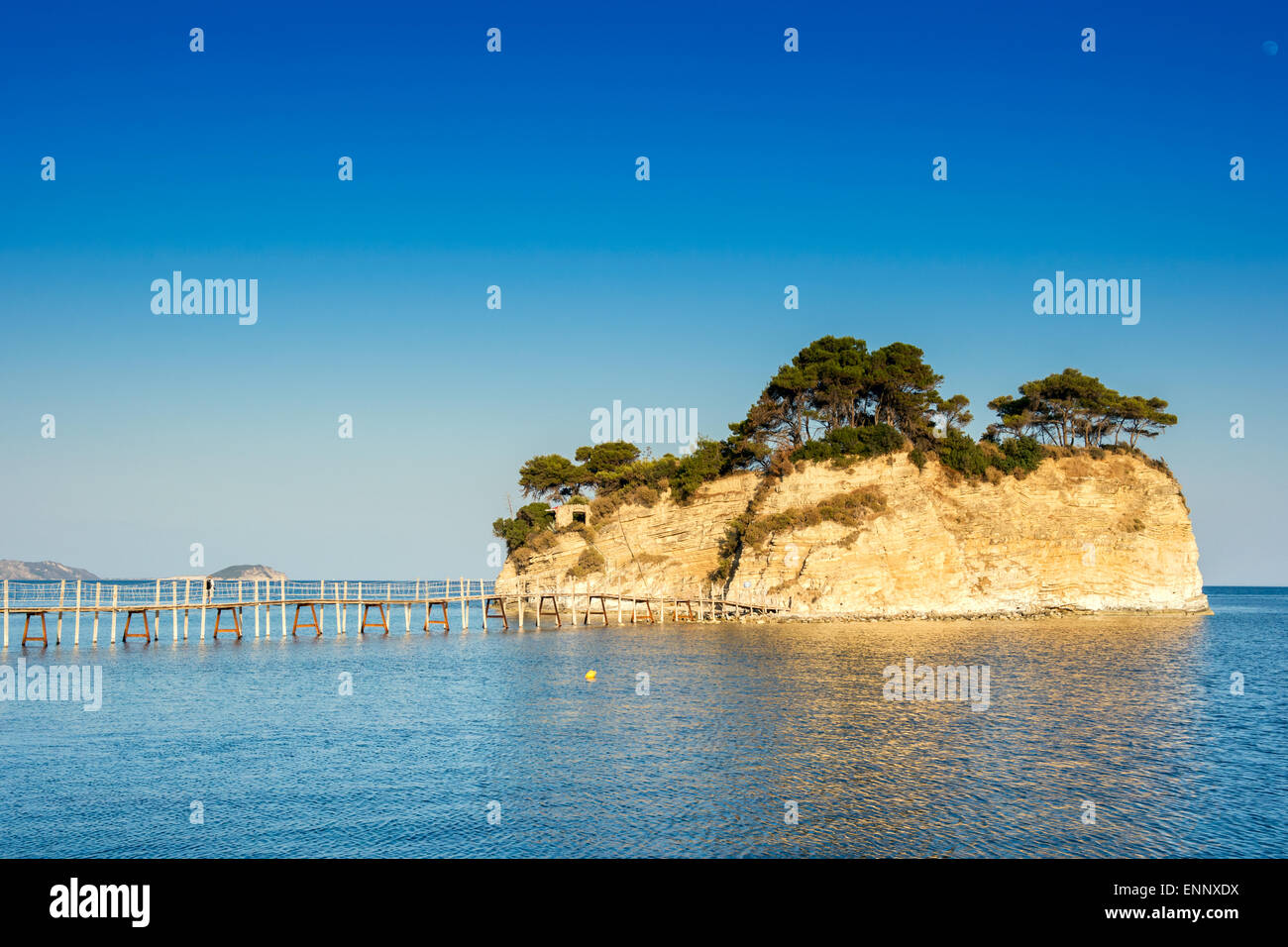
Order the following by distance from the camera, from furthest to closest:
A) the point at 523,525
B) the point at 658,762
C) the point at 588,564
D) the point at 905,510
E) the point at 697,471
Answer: the point at 523,525
the point at 588,564
the point at 697,471
the point at 905,510
the point at 658,762

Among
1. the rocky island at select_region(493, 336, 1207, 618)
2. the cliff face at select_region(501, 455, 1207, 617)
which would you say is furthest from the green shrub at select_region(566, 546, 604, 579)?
the cliff face at select_region(501, 455, 1207, 617)

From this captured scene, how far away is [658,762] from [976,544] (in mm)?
53033

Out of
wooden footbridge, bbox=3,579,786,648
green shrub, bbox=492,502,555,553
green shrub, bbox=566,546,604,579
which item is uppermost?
green shrub, bbox=492,502,555,553

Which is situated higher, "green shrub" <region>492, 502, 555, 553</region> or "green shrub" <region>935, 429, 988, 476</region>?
"green shrub" <region>935, 429, 988, 476</region>

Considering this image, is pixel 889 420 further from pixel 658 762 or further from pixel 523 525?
pixel 658 762

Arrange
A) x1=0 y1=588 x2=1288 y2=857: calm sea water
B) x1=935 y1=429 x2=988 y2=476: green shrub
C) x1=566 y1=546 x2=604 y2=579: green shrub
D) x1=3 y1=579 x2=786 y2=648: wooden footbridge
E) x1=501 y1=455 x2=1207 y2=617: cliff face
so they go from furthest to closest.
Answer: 1. x1=566 y1=546 x2=604 y2=579: green shrub
2. x1=935 y1=429 x2=988 y2=476: green shrub
3. x1=501 y1=455 x2=1207 y2=617: cliff face
4. x1=3 y1=579 x2=786 y2=648: wooden footbridge
5. x1=0 y1=588 x2=1288 y2=857: calm sea water

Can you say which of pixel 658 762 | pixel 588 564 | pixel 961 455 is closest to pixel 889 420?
pixel 961 455

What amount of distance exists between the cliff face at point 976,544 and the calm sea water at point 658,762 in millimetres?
21890

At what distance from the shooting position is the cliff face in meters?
66.6

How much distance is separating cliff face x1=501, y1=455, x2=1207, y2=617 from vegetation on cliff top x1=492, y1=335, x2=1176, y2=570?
1764 mm

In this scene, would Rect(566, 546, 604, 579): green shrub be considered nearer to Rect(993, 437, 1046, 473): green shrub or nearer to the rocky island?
the rocky island

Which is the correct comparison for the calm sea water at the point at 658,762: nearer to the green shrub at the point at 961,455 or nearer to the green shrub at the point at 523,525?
the green shrub at the point at 961,455

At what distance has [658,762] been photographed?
23.3 metres
